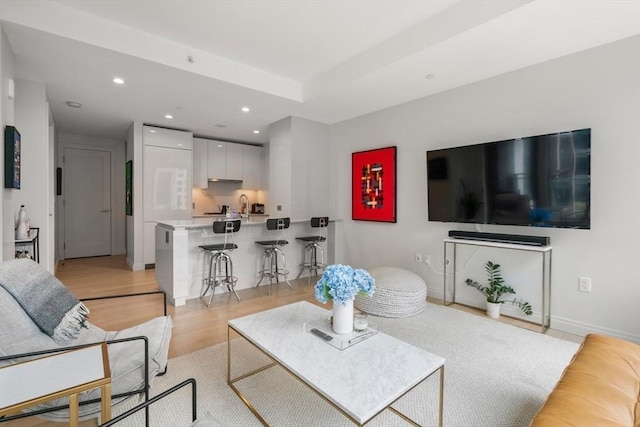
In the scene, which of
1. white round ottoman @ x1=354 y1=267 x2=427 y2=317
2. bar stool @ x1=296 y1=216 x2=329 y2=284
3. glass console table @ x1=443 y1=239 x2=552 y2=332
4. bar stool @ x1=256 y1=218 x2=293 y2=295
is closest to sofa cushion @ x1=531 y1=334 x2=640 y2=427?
glass console table @ x1=443 y1=239 x2=552 y2=332

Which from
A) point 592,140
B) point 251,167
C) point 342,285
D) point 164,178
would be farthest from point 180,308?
point 592,140

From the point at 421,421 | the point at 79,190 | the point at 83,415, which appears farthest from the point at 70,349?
the point at 79,190

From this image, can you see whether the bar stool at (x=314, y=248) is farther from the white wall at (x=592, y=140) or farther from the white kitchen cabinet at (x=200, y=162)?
the white kitchen cabinet at (x=200, y=162)

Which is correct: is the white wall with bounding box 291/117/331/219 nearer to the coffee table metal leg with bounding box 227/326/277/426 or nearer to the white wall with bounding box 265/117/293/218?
the white wall with bounding box 265/117/293/218

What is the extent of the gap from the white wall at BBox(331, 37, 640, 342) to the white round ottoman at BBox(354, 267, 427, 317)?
719 millimetres

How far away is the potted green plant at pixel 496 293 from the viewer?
3.21 m

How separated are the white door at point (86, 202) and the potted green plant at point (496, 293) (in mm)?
7334

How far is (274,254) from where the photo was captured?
15.1 ft

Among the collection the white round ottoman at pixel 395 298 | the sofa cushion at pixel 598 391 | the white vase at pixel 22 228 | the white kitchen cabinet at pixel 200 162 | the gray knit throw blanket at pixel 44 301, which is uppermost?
the white kitchen cabinet at pixel 200 162

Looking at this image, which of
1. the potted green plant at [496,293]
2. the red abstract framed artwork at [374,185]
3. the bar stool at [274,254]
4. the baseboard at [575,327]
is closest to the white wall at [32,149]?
the bar stool at [274,254]

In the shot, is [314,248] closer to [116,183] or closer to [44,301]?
[44,301]

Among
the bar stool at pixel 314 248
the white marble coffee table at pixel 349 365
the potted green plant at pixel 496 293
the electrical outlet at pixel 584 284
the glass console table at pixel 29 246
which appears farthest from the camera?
the bar stool at pixel 314 248

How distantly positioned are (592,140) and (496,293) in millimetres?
1671

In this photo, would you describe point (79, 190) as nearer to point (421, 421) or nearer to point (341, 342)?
point (341, 342)
